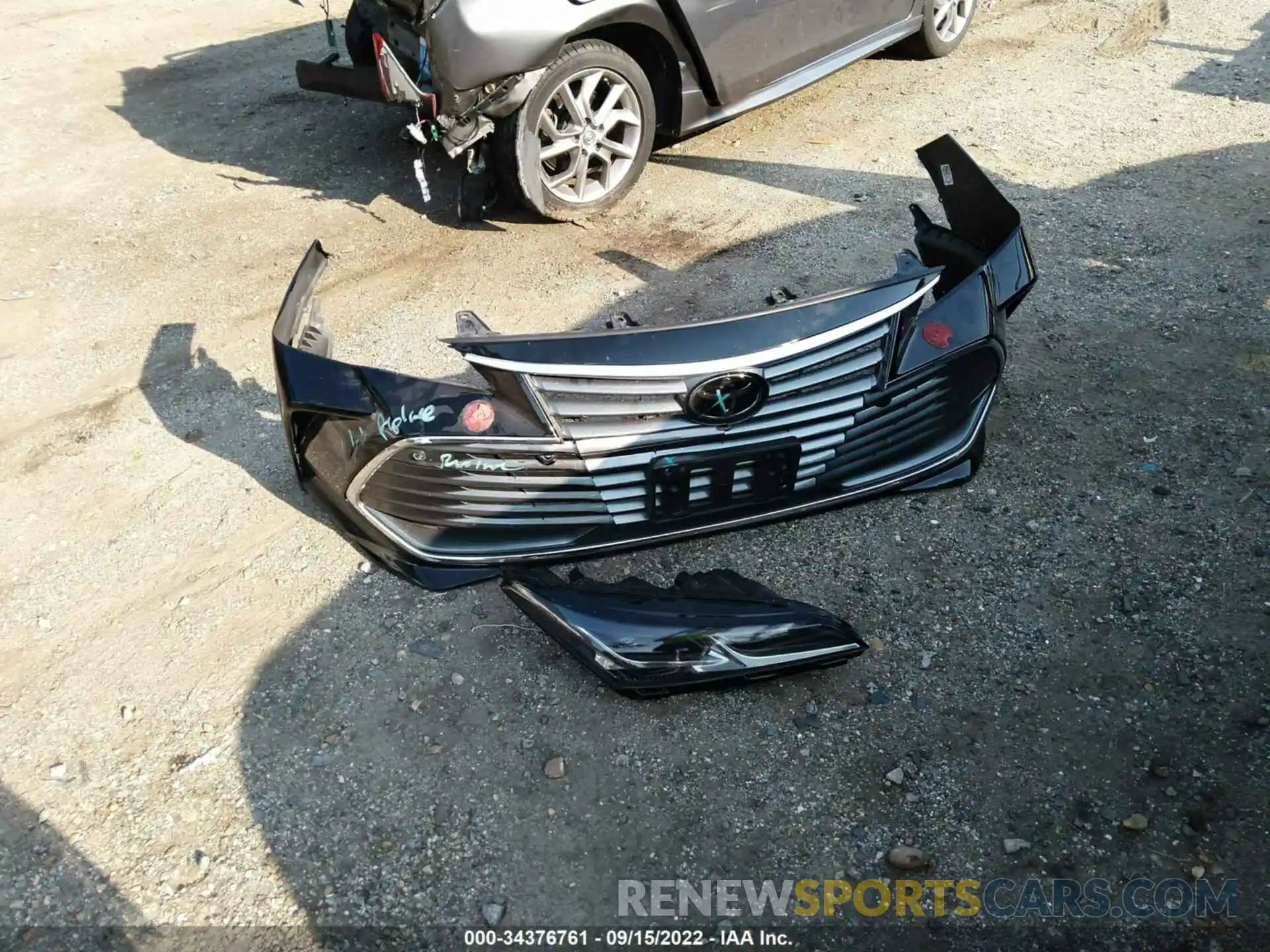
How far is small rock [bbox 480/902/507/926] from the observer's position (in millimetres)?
2586

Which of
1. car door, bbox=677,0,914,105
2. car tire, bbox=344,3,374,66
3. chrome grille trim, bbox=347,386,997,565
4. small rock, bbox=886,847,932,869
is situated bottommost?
small rock, bbox=886,847,932,869

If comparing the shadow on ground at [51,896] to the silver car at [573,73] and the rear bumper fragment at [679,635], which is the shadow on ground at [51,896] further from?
the silver car at [573,73]

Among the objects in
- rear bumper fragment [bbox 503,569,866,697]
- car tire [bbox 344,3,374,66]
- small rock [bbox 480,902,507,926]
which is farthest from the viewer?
car tire [bbox 344,3,374,66]

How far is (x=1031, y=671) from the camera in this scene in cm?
317

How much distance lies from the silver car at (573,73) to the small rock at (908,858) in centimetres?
405

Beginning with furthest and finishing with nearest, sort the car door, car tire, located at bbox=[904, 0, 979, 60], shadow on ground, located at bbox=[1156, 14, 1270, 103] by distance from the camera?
car tire, located at bbox=[904, 0, 979, 60]
shadow on ground, located at bbox=[1156, 14, 1270, 103]
the car door

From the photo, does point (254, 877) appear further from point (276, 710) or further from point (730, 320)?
point (730, 320)

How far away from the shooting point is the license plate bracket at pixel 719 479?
3.30m

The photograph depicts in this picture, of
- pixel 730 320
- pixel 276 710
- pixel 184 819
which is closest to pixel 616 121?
pixel 730 320

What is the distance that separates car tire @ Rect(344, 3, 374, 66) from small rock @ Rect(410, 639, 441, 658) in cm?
428

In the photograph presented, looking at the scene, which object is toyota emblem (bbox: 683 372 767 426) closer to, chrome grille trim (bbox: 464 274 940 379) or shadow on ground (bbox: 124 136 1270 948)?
chrome grille trim (bbox: 464 274 940 379)

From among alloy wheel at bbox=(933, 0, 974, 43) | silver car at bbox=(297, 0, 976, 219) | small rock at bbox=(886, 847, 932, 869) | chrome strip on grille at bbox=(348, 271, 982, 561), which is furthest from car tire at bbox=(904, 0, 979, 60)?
small rock at bbox=(886, 847, 932, 869)

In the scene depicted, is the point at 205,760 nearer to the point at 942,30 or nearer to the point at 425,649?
the point at 425,649

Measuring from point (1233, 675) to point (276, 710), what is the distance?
3.12 meters
